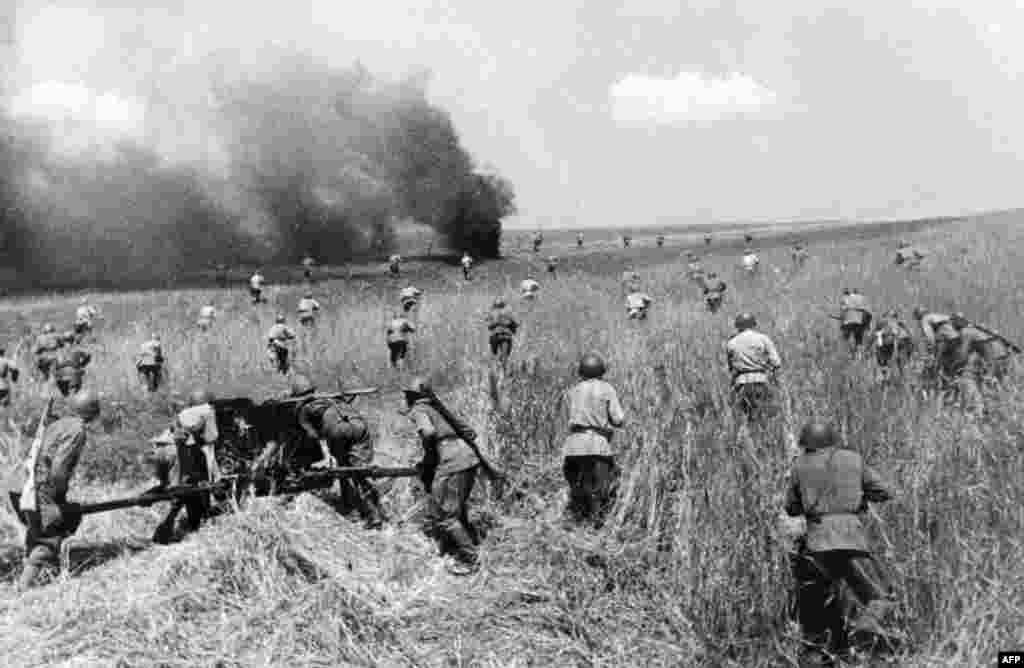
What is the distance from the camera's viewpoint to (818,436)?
525cm

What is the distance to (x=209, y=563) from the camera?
6.33 meters

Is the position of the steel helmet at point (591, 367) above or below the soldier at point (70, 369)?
above

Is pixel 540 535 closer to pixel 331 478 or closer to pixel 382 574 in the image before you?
pixel 382 574

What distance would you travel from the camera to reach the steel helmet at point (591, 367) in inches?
287

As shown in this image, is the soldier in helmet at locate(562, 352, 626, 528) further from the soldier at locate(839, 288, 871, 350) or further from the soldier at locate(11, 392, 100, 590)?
the soldier at locate(839, 288, 871, 350)

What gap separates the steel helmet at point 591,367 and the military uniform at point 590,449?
0.14m

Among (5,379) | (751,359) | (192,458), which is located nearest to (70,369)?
(5,379)

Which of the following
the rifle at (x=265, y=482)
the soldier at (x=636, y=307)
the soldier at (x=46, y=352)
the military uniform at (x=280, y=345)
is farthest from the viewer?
the soldier at (x=636, y=307)

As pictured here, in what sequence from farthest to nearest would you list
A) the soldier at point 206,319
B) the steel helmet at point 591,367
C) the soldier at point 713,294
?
the soldier at point 206,319, the soldier at point 713,294, the steel helmet at point 591,367

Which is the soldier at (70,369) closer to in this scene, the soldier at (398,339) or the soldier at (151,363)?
the soldier at (151,363)

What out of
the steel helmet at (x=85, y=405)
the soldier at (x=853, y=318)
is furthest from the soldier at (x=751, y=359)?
the steel helmet at (x=85, y=405)

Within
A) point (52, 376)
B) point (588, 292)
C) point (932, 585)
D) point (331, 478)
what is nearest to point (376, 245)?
point (588, 292)

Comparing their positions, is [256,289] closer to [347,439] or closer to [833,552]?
[347,439]

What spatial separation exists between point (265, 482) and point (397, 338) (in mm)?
7910
